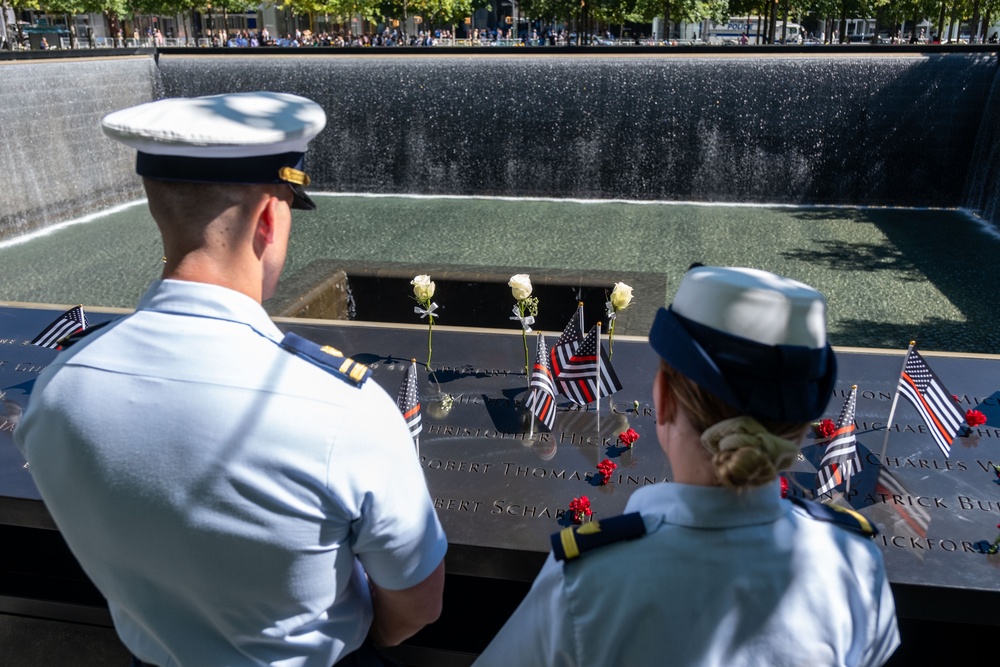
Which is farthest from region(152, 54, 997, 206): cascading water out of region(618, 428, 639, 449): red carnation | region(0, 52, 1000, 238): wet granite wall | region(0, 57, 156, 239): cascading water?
region(618, 428, 639, 449): red carnation

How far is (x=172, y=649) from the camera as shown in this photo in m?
1.59

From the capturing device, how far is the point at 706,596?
52.1 inches

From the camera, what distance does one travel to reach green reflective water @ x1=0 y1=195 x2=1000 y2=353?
7.55 m

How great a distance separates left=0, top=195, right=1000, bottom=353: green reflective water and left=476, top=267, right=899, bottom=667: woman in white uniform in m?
4.73

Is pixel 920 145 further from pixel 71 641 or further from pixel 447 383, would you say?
pixel 71 641

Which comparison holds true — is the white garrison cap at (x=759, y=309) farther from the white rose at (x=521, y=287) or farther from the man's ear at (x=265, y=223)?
the white rose at (x=521, y=287)

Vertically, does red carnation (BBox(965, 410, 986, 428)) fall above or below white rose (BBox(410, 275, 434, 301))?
below

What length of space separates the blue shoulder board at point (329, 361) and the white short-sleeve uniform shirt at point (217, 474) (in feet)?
0.08

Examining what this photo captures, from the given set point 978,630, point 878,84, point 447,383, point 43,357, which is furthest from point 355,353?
point 878,84

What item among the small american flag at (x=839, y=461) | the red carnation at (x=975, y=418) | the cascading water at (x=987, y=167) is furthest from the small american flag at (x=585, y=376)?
the cascading water at (x=987, y=167)

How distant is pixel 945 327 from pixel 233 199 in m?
6.92

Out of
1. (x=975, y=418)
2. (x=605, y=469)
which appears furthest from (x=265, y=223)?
(x=975, y=418)

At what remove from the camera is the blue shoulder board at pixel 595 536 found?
136cm

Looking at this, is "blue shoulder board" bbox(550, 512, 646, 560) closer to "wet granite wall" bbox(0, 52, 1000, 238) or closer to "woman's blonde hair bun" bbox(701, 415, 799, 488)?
"woman's blonde hair bun" bbox(701, 415, 799, 488)
